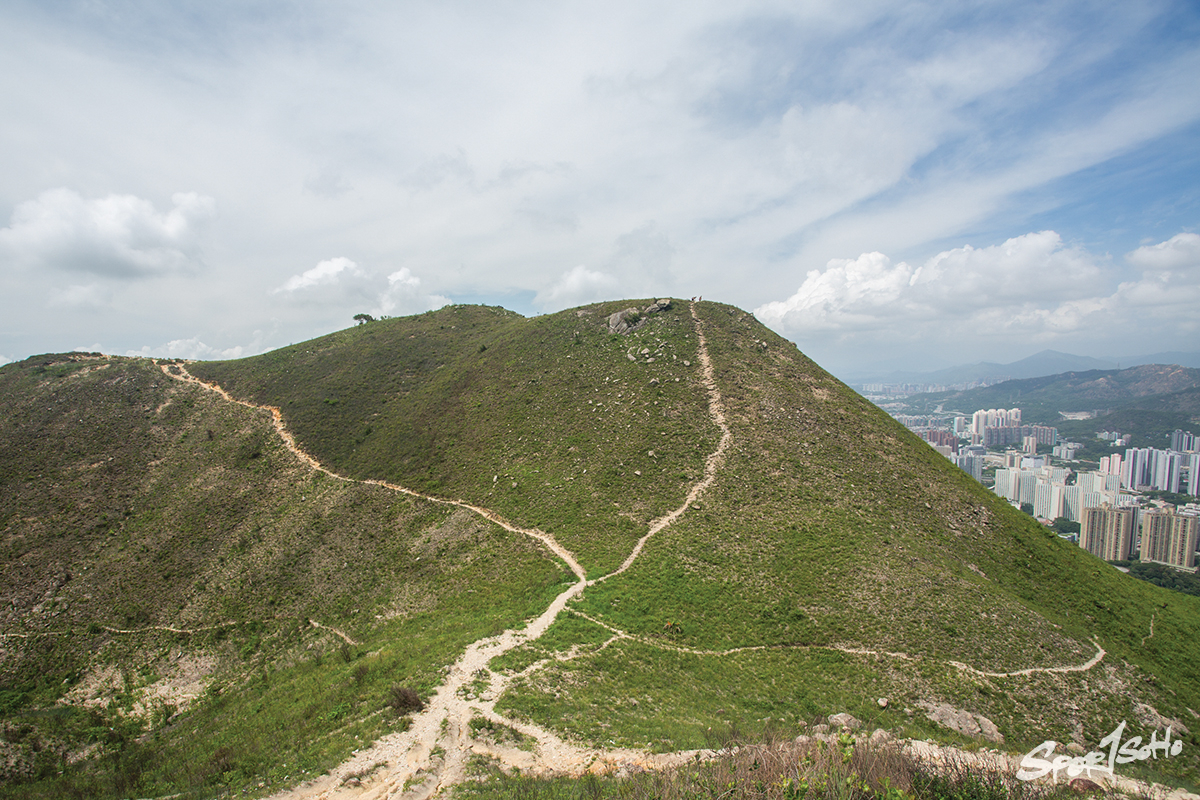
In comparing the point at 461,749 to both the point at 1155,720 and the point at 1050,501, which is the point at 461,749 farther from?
the point at 1050,501

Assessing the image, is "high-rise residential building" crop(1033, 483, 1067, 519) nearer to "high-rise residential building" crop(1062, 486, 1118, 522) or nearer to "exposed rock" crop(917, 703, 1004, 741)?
"high-rise residential building" crop(1062, 486, 1118, 522)

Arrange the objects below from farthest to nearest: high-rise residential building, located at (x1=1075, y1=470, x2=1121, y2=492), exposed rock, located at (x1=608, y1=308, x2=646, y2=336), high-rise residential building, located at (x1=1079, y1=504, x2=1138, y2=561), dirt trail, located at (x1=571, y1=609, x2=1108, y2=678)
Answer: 1. high-rise residential building, located at (x1=1075, y1=470, x2=1121, y2=492)
2. high-rise residential building, located at (x1=1079, y1=504, x2=1138, y2=561)
3. exposed rock, located at (x1=608, y1=308, x2=646, y2=336)
4. dirt trail, located at (x1=571, y1=609, x2=1108, y2=678)

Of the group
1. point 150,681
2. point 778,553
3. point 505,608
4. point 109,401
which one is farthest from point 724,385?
point 109,401

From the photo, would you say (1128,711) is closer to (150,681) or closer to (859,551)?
(859,551)

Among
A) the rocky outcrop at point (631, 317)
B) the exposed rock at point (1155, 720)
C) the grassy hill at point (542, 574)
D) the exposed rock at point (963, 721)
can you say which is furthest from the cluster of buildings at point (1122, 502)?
the exposed rock at point (963, 721)

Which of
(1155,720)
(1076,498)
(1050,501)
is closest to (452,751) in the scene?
(1155,720)

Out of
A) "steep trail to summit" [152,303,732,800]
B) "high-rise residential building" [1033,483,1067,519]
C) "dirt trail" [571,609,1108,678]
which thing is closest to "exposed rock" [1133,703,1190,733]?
"dirt trail" [571,609,1108,678]
